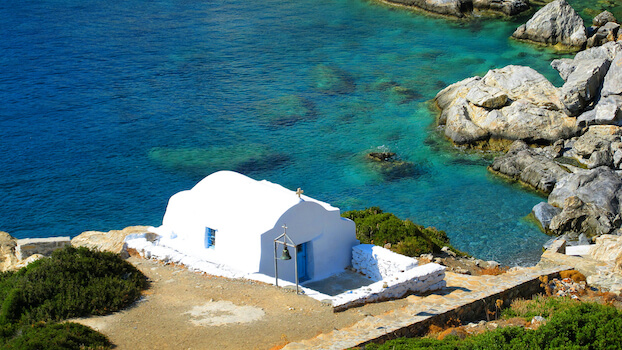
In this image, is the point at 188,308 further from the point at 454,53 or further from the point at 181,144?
the point at 454,53

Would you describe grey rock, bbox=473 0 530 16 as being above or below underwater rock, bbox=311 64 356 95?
above

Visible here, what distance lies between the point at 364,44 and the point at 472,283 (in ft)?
139

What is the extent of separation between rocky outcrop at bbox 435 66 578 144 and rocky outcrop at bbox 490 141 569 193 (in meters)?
1.63

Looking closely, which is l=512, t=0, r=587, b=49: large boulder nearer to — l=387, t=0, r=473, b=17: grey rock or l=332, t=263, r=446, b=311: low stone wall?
l=387, t=0, r=473, b=17: grey rock

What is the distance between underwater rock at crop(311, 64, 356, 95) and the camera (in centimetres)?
4922

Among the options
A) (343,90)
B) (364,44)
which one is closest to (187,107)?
(343,90)

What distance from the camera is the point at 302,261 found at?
2086 centimetres

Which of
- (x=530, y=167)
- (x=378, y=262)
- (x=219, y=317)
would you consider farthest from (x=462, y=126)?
(x=219, y=317)

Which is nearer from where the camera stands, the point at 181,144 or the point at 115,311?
the point at 115,311

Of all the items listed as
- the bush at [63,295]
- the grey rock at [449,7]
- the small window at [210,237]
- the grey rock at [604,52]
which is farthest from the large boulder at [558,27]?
the bush at [63,295]

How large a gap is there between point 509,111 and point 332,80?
51.4ft

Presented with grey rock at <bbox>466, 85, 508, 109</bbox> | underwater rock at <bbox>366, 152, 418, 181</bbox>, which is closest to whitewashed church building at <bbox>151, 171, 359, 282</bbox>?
underwater rock at <bbox>366, 152, 418, 181</bbox>

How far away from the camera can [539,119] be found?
1531 inches

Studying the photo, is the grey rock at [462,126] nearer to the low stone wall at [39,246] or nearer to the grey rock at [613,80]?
the grey rock at [613,80]
